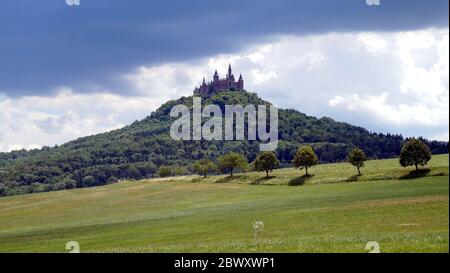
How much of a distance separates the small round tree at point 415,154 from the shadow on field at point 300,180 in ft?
71.2

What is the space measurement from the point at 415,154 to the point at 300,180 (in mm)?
25780

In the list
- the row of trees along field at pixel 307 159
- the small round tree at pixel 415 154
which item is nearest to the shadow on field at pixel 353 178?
the row of trees along field at pixel 307 159

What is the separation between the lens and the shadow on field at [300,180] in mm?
119425

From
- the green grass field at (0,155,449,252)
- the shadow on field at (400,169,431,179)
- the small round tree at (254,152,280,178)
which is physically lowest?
the green grass field at (0,155,449,252)

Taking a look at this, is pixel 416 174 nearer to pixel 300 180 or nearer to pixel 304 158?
pixel 300 180

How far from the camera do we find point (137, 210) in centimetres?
9331

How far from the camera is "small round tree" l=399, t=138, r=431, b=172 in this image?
105875 mm

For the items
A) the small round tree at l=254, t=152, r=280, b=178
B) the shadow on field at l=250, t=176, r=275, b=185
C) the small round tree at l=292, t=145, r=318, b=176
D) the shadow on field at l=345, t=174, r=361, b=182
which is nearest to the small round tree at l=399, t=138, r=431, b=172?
the shadow on field at l=345, t=174, r=361, b=182

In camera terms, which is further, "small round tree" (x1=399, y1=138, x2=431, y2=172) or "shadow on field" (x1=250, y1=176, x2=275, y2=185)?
"shadow on field" (x1=250, y1=176, x2=275, y2=185)

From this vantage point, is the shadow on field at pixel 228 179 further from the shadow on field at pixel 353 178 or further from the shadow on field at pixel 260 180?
the shadow on field at pixel 353 178

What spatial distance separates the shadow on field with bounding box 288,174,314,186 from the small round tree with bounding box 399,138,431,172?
71.2ft

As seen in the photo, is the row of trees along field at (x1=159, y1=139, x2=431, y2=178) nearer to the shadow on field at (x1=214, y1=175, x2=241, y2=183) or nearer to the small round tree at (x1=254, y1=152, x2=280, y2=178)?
the small round tree at (x1=254, y1=152, x2=280, y2=178)

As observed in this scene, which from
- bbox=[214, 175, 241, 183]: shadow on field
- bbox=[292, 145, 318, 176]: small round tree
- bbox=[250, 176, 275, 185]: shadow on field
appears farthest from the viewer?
bbox=[214, 175, 241, 183]: shadow on field
